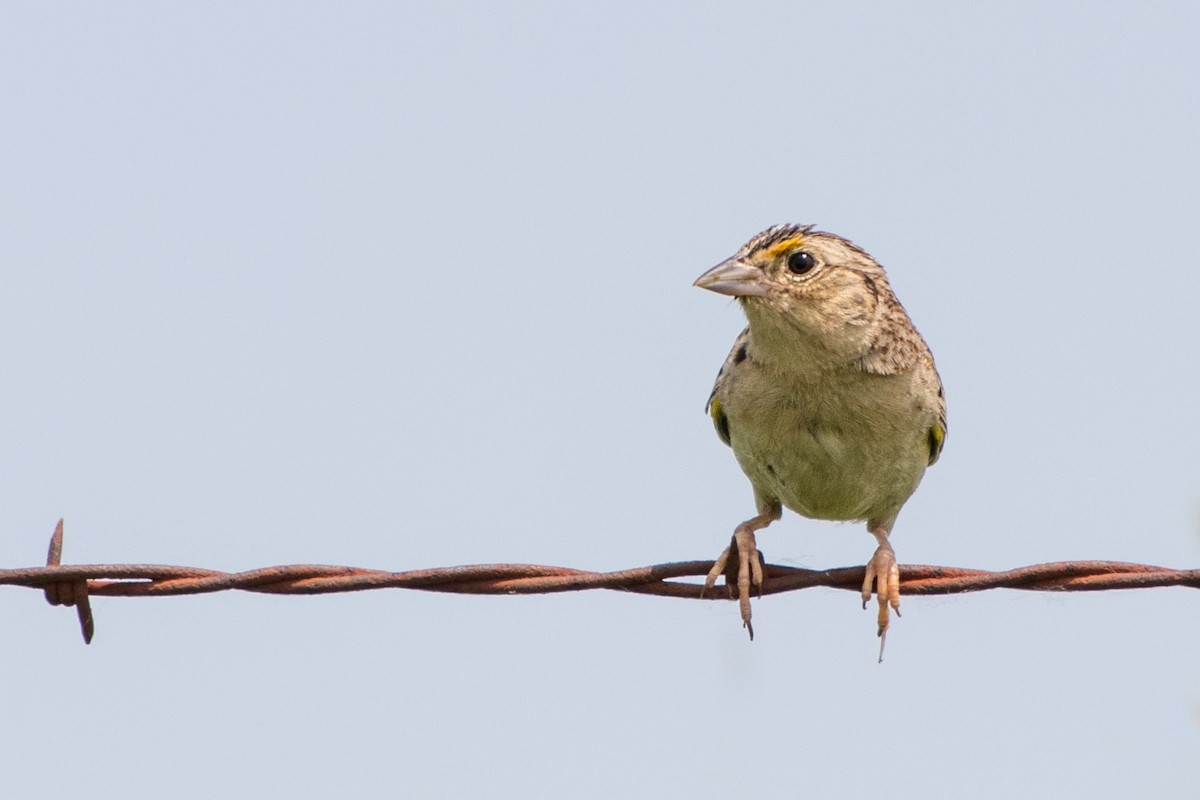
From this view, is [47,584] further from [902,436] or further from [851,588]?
[902,436]

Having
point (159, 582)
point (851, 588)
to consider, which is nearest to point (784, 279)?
point (851, 588)

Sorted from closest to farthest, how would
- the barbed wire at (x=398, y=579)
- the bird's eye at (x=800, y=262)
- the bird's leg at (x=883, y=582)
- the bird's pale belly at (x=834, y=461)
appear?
the barbed wire at (x=398, y=579)
the bird's leg at (x=883, y=582)
the bird's pale belly at (x=834, y=461)
the bird's eye at (x=800, y=262)

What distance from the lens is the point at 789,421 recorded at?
7895 millimetres

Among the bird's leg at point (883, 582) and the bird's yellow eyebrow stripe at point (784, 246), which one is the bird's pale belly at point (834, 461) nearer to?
the bird's yellow eyebrow stripe at point (784, 246)

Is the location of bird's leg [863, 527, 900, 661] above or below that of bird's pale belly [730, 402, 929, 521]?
below

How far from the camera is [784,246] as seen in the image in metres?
8.08

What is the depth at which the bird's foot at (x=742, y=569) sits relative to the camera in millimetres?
6543

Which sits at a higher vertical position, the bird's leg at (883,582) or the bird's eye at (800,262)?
the bird's eye at (800,262)

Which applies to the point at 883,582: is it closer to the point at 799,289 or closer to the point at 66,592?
the point at 799,289

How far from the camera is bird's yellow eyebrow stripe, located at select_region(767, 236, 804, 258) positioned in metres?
8.03

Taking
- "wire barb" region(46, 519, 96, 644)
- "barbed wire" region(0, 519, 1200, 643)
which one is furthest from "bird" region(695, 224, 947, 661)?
"wire barb" region(46, 519, 96, 644)

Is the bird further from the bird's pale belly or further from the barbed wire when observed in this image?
the barbed wire

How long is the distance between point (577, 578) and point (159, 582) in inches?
56.4

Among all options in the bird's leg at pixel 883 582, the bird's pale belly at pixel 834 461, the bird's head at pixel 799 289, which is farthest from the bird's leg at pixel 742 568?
the bird's head at pixel 799 289
